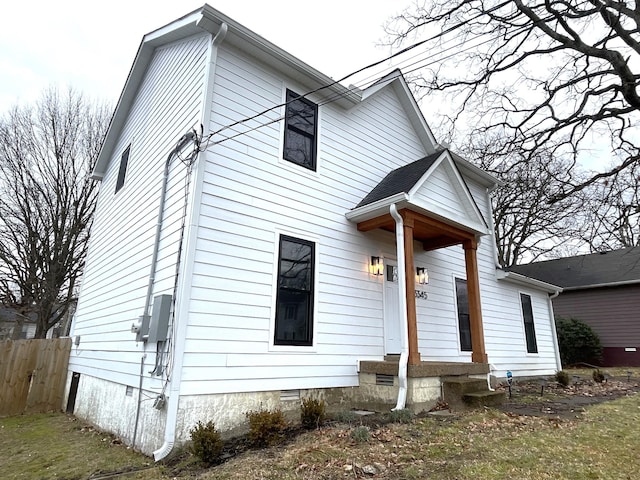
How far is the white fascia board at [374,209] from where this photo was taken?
21.1 ft

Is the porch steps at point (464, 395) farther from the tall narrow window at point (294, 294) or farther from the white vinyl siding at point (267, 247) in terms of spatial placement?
the tall narrow window at point (294, 294)

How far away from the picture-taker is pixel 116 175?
9797mm

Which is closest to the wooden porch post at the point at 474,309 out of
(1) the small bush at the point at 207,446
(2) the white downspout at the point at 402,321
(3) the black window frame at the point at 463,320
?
(3) the black window frame at the point at 463,320

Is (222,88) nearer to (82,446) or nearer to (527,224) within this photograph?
(82,446)

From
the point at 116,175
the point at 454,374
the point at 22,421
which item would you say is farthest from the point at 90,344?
the point at 454,374

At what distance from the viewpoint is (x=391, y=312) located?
7457 millimetres

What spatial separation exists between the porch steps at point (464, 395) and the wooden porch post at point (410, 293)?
2.43 ft

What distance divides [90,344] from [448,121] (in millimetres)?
9232

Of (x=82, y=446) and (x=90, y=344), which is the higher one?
(x=90, y=344)

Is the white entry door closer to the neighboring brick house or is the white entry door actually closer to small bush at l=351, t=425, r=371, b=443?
small bush at l=351, t=425, r=371, b=443

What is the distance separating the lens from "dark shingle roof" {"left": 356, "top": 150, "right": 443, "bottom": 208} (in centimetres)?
694

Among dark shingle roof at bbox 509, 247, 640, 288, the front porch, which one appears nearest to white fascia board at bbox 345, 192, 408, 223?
the front porch

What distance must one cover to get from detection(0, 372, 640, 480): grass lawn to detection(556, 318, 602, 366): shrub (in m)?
12.1

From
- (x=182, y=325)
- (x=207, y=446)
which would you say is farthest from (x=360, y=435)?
(x=182, y=325)
